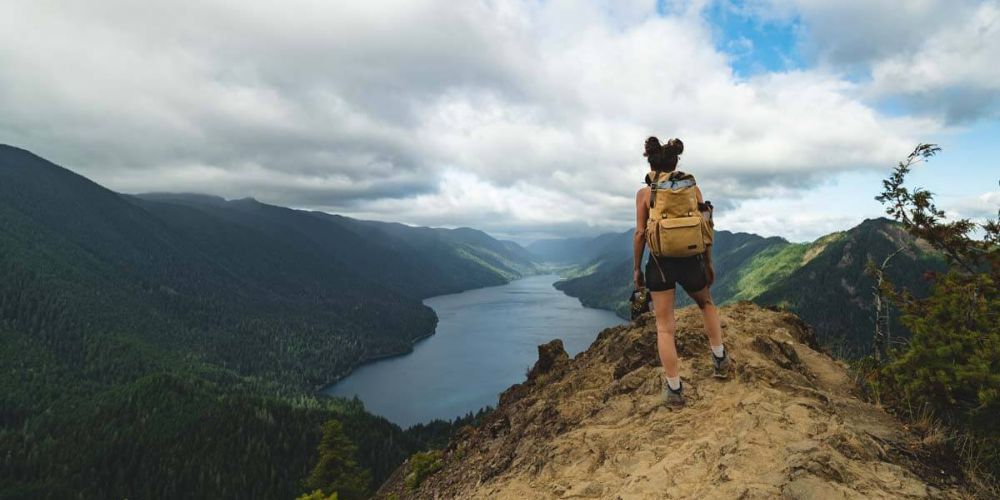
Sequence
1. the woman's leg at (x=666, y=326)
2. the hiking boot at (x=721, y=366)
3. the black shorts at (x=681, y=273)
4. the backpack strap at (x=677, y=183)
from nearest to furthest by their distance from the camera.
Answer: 1. the backpack strap at (x=677, y=183)
2. the black shorts at (x=681, y=273)
3. the woman's leg at (x=666, y=326)
4. the hiking boot at (x=721, y=366)

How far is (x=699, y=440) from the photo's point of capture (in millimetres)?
6449

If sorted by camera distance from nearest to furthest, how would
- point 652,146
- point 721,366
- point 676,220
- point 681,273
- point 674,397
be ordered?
point 676,220
point 681,273
point 652,146
point 674,397
point 721,366

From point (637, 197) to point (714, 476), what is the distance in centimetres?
416

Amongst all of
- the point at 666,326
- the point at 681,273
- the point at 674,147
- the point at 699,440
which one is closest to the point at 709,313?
the point at 666,326

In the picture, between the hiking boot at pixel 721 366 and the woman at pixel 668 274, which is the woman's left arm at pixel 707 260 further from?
the hiking boot at pixel 721 366

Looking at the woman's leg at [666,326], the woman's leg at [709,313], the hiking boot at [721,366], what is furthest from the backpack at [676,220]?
the hiking boot at [721,366]

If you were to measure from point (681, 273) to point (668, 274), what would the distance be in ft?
0.66

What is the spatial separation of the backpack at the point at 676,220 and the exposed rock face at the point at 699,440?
2.65 metres

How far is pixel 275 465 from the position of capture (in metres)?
127

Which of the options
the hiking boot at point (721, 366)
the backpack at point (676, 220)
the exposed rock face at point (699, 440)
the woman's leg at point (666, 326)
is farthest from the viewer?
the hiking boot at point (721, 366)

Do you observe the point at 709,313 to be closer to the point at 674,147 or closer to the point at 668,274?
the point at 668,274

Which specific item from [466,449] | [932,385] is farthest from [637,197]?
[466,449]

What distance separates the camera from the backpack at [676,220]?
7000mm

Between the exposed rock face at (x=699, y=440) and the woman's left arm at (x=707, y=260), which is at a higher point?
the woman's left arm at (x=707, y=260)
